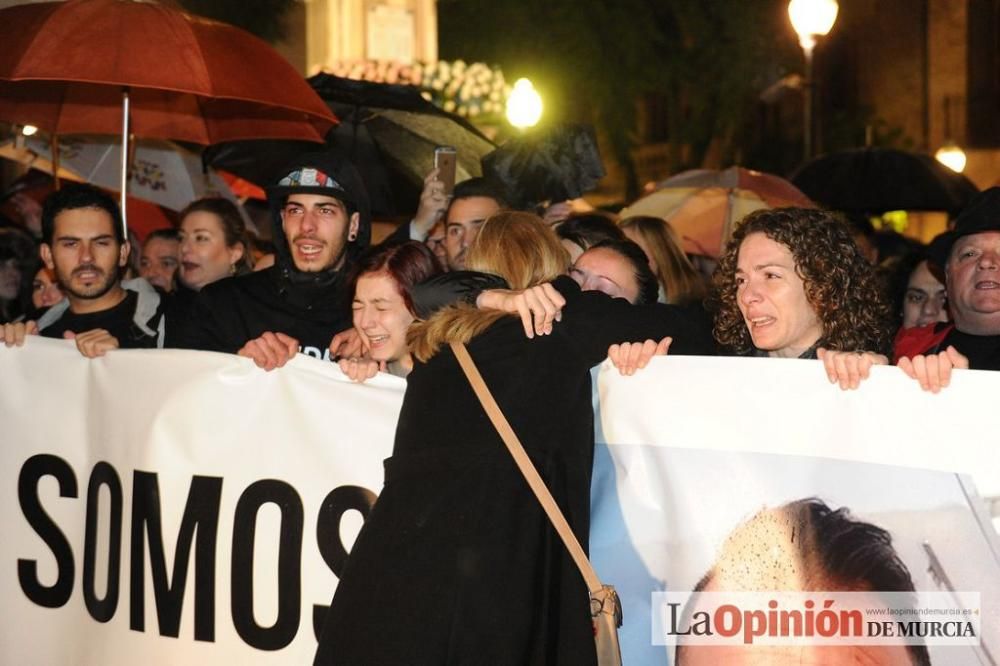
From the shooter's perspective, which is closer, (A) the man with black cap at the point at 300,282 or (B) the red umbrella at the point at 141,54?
(A) the man with black cap at the point at 300,282

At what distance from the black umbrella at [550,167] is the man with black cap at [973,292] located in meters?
2.45

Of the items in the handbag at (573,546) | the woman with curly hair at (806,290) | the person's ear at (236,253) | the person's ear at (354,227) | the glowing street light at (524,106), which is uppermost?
the glowing street light at (524,106)

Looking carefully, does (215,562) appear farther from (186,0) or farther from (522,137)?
(186,0)

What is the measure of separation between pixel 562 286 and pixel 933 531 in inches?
46.5

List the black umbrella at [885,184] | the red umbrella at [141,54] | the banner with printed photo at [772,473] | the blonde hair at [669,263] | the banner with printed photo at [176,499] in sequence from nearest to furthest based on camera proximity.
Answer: the banner with printed photo at [772,473] < the banner with printed photo at [176,499] < the red umbrella at [141,54] < the blonde hair at [669,263] < the black umbrella at [885,184]

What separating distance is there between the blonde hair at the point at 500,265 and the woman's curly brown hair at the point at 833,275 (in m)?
0.61

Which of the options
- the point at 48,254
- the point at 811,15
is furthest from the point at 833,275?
the point at 811,15

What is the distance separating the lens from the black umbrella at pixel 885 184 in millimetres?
12055

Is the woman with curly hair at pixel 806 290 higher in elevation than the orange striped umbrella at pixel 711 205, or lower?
lower

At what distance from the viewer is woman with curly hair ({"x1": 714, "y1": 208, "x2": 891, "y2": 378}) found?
14.3ft

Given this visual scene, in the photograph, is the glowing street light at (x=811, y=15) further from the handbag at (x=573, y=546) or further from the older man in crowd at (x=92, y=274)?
the handbag at (x=573, y=546)

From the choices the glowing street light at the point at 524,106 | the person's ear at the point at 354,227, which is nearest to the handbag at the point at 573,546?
the person's ear at the point at 354,227

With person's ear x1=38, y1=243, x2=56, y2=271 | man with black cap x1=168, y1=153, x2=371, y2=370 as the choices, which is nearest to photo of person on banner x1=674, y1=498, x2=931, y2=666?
man with black cap x1=168, y1=153, x2=371, y2=370

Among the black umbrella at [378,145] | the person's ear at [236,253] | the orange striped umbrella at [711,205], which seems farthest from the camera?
the orange striped umbrella at [711,205]
